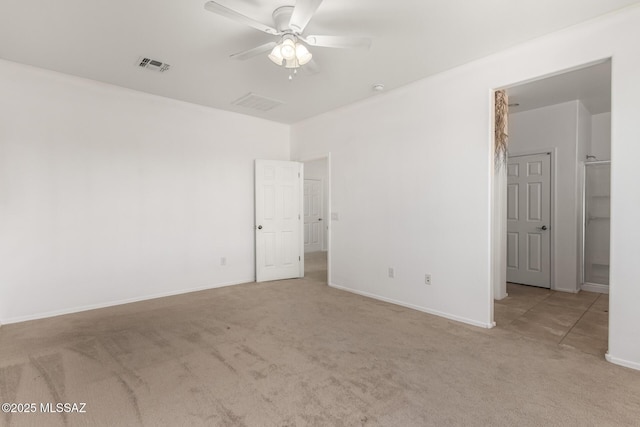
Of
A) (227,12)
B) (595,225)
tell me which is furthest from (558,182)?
(227,12)

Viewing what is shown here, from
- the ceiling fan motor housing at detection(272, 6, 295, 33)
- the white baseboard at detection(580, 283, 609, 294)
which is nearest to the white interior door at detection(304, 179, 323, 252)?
the white baseboard at detection(580, 283, 609, 294)

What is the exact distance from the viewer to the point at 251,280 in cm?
525

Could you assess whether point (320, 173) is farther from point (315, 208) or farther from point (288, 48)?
point (288, 48)

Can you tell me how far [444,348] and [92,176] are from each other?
4339 millimetres

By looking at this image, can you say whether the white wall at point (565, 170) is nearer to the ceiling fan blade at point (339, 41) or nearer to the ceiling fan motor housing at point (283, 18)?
the ceiling fan blade at point (339, 41)

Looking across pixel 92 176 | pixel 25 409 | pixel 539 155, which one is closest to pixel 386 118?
pixel 539 155

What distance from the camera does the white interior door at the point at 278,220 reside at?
206 inches

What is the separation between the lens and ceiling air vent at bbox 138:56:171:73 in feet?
Answer: 10.6

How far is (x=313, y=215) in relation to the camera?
29.2 feet

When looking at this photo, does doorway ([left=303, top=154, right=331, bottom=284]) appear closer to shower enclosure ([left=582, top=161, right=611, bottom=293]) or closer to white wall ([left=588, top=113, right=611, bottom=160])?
shower enclosure ([left=582, top=161, right=611, bottom=293])

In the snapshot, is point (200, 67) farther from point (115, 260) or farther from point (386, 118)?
point (115, 260)

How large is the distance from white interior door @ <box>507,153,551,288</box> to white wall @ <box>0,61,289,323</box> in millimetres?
4339

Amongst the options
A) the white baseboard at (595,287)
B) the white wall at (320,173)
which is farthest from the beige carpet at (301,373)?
the white wall at (320,173)

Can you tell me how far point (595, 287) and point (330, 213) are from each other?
160 inches
